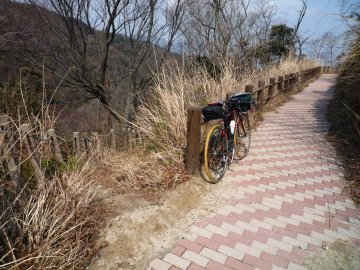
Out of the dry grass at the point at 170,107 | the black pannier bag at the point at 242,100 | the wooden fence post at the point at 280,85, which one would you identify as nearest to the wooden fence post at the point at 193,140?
the dry grass at the point at 170,107

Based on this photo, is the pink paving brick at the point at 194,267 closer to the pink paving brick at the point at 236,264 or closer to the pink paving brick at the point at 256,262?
the pink paving brick at the point at 236,264

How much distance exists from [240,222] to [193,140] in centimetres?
125

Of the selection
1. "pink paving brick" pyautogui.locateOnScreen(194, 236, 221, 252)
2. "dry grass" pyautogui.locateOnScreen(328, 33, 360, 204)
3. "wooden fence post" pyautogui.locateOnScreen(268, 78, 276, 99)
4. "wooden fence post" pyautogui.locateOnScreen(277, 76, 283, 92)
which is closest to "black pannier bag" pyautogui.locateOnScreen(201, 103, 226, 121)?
"pink paving brick" pyautogui.locateOnScreen(194, 236, 221, 252)

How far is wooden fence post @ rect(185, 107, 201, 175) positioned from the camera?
3.38 m

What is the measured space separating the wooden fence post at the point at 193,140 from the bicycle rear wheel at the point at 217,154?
0.62 ft

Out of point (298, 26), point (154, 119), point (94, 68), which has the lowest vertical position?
point (154, 119)

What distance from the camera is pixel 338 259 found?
7.95 ft

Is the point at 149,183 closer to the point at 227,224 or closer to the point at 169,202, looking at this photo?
the point at 169,202

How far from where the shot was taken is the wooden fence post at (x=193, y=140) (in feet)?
11.1

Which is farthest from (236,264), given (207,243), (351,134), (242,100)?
(351,134)

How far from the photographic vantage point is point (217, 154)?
3693 millimetres

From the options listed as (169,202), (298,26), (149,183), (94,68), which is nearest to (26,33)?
(94,68)

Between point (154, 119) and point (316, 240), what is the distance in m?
2.88

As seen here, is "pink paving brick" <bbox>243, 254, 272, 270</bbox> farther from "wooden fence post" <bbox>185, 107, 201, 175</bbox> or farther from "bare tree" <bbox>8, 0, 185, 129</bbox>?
"bare tree" <bbox>8, 0, 185, 129</bbox>
